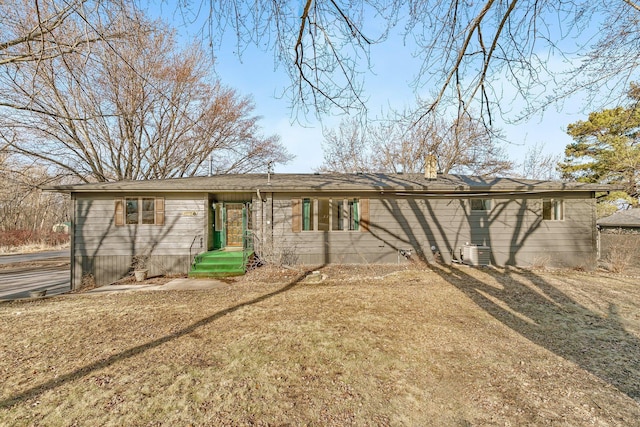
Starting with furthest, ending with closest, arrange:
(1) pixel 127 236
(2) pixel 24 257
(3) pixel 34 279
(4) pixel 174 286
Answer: (2) pixel 24 257
(3) pixel 34 279
(1) pixel 127 236
(4) pixel 174 286

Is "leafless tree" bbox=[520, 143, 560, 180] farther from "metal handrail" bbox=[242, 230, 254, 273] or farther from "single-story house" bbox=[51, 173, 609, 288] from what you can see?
"metal handrail" bbox=[242, 230, 254, 273]

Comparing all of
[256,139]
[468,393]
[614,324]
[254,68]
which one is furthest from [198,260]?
[256,139]

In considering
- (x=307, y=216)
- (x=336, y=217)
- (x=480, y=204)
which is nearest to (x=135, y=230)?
(x=307, y=216)

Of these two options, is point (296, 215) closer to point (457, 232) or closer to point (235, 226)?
point (235, 226)

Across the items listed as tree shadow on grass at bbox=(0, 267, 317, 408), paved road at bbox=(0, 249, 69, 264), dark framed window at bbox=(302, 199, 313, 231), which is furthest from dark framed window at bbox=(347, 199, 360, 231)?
paved road at bbox=(0, 249, 69, 264)

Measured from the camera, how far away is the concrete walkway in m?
6.63

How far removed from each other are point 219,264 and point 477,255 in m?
8.13

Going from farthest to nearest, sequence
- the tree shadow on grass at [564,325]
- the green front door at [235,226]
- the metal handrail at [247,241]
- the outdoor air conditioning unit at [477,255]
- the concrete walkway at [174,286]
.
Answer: the green front door at [235,226], the metal handrail at [247,241], the outdoor air conditioning unit at [477,255], the concrete walkway at [174,286], the tree shadow on grass at [564,325]

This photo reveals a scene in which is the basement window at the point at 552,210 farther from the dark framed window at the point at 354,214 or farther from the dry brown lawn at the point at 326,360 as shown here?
the dark framed window at the point at 354,214

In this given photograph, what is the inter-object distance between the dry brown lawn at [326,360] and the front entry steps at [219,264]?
6.72ft

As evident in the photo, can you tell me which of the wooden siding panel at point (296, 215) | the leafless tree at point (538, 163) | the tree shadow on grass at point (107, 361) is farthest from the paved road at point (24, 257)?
the leafless tree at point (538, 163)

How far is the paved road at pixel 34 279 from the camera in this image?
8.00m

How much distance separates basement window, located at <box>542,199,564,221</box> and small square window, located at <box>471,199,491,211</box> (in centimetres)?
188

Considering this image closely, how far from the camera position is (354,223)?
360 inches
